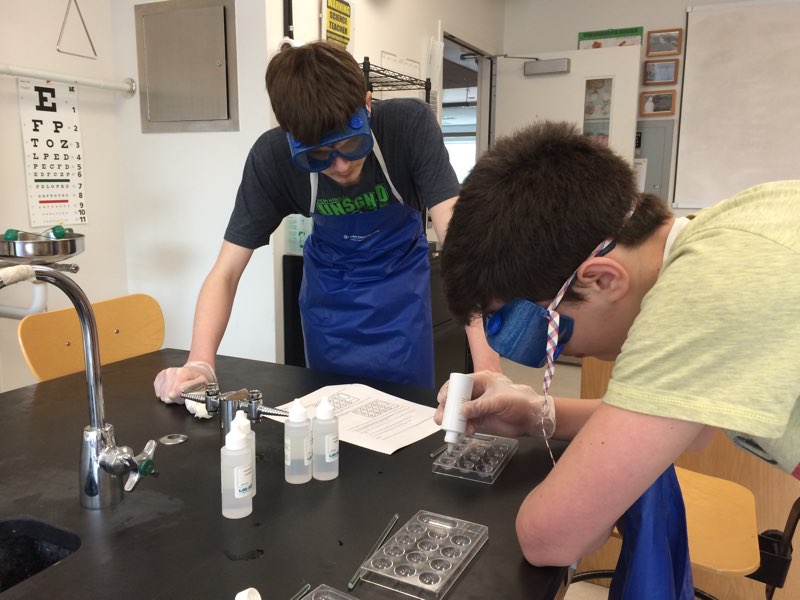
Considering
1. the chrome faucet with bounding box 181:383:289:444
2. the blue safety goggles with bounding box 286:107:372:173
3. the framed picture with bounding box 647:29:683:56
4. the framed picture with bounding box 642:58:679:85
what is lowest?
the chrome faucet with bounding box 181:383:289:444

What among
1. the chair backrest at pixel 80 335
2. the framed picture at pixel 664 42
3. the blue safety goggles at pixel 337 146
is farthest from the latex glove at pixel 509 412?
the framed picture at pixel 664 42

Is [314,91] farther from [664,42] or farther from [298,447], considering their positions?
[664,42]

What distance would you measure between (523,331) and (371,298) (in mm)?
808

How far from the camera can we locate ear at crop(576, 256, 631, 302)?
28.0 inches

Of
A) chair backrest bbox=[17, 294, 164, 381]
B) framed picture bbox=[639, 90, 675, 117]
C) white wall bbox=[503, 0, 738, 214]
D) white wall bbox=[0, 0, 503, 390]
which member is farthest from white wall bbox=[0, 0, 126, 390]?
framed picture bbox=[639, 90, 675, 117]

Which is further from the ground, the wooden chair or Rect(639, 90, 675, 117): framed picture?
Result: Rect(639, 90, 675, 117): framed picture

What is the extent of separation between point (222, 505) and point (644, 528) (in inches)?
21.3

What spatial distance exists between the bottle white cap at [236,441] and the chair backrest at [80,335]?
101cm

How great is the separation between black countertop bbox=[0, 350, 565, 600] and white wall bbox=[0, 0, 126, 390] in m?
1.34

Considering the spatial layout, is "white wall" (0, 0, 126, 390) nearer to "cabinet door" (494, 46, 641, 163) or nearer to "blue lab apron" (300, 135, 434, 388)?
"blue lab apron" (300, 135, 434, 388)

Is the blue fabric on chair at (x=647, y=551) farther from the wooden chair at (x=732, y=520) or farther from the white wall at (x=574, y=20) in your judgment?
the white wall at (x=574, y=20)

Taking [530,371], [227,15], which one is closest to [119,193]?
[227,15]

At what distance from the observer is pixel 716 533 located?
1376 mm

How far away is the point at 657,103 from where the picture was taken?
405cm
